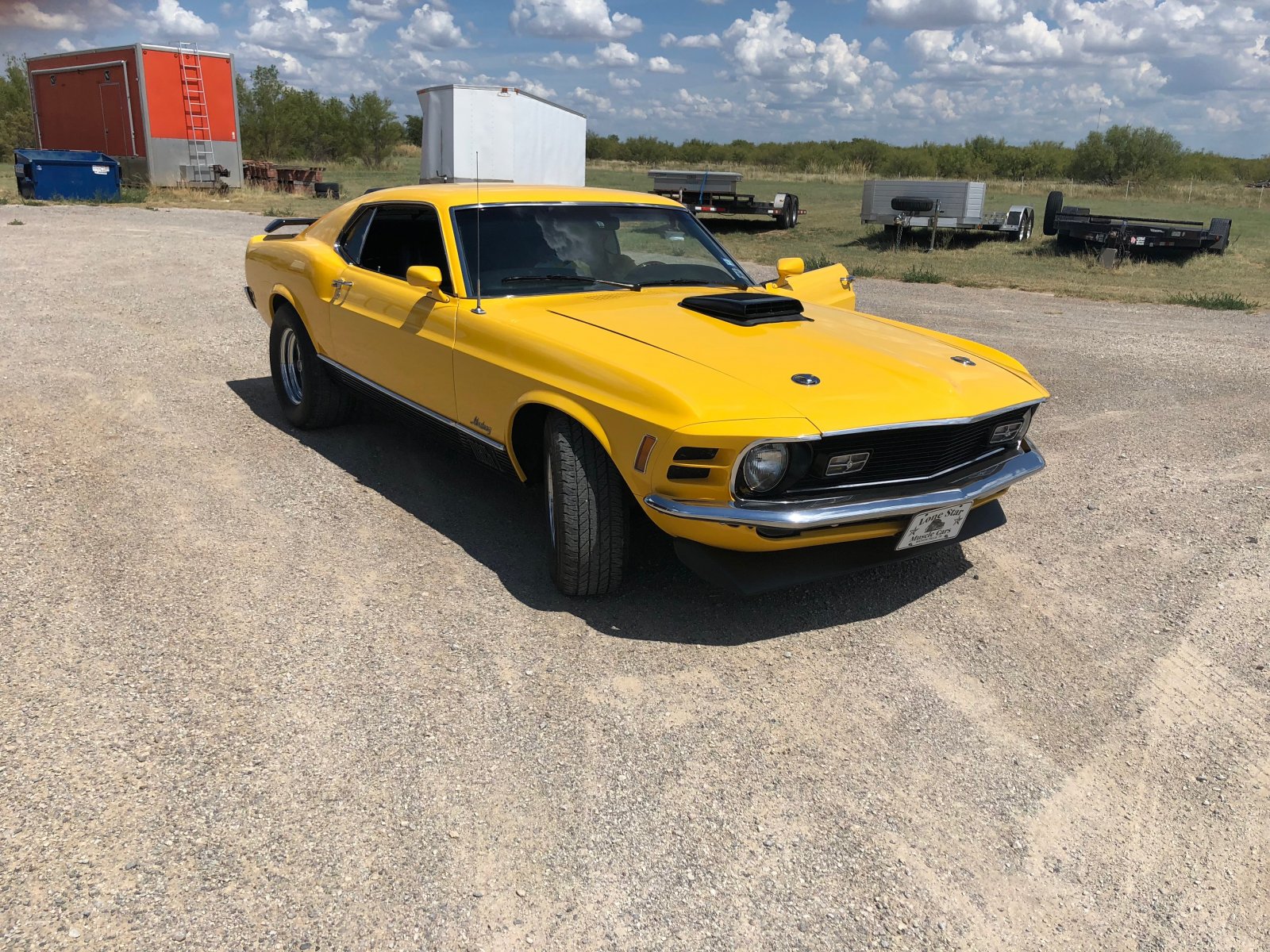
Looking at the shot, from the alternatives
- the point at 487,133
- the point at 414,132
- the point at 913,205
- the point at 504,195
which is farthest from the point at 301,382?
the point at 414,132

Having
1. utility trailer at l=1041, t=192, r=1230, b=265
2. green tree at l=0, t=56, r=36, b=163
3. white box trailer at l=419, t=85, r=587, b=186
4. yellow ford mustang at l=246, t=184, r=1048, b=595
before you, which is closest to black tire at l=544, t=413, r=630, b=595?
yellow ford mustang at l=246, t=184, r=1048, b=595

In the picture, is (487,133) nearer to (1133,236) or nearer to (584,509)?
(1133,236)

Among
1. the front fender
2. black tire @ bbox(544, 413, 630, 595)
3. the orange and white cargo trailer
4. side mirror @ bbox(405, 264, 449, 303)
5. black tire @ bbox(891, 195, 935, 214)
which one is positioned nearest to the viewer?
the front fender

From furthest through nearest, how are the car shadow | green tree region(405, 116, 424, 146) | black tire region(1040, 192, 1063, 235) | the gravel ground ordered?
green tree region(405, 116, 424, 146) → black tire region(1040, 192, 1063, 235) → the car shadow → the gravel ground

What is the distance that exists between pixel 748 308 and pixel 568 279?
896 mm

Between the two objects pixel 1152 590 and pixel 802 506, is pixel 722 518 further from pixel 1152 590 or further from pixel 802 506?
pixel 1152 590

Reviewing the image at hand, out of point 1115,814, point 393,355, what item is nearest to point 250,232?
point 393,355

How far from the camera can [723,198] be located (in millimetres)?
21797

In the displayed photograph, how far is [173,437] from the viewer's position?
5816 millimetres

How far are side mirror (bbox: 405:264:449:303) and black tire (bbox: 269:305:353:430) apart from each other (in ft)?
4.99

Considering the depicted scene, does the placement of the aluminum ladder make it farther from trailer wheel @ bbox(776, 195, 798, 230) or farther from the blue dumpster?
trailer wheel @ bbox(776, 195, 798, 230)

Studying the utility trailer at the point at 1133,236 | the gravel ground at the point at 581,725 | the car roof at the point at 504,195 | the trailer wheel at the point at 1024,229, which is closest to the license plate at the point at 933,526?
the gravel ground at the point at 581,725

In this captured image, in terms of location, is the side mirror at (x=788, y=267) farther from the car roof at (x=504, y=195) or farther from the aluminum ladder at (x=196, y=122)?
the aluminum ladder at (x=196, y=122)

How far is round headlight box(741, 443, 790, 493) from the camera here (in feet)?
10.9
